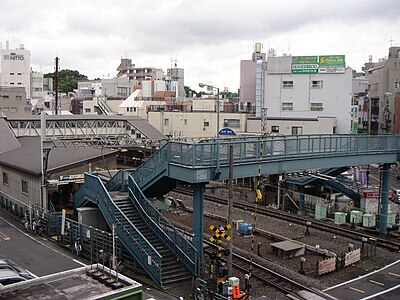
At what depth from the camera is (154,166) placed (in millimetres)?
19875

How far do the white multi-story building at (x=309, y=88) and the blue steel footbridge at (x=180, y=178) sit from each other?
28.9 m

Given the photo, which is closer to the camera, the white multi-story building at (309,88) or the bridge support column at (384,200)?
the bridge support column at (384,200)

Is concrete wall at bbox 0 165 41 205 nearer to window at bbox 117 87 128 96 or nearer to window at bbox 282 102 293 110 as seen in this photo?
window at bbox 282 102 293 110

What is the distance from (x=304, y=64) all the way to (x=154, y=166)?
37.2m

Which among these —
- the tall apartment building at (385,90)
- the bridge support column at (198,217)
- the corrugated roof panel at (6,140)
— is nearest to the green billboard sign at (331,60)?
the tall apartment building at (385,90)

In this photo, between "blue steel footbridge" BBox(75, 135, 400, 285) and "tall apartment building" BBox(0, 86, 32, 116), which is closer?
"blue steel footbridge" BBox(75, 135, 400, 285)

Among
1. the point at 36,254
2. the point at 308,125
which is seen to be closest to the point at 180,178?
the point at 36,254

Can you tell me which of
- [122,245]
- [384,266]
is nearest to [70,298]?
[122,245]

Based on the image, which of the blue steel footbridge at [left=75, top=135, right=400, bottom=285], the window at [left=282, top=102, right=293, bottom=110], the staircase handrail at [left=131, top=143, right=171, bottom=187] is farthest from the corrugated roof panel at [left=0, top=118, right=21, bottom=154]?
the window at [left=282, top=102, right=293, bottom=110]

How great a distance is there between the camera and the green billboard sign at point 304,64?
5209cm

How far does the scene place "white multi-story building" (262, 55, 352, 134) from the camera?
5112cm

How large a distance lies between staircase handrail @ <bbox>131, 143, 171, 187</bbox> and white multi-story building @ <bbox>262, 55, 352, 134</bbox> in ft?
107

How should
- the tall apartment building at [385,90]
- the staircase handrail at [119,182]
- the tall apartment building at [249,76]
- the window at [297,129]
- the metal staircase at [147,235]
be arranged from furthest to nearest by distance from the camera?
the tall apartment building at [385,90]
the tall apartment building at [249,76]
the window at [297,129]
the staircase handrail at [119,182]
the metal staircase at [147,235]

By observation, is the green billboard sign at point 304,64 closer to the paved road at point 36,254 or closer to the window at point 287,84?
the window at point 287,84
